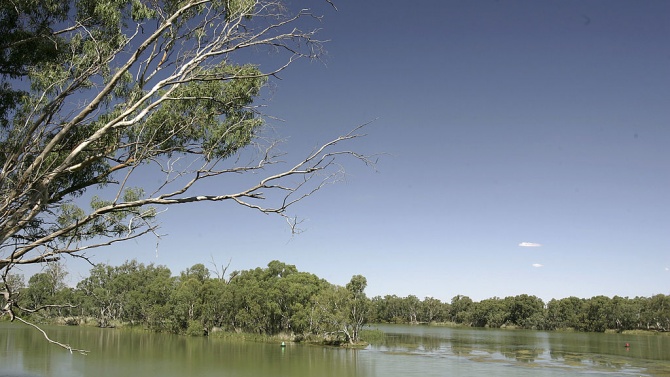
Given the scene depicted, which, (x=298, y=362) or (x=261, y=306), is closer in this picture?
(x=298, y=362)

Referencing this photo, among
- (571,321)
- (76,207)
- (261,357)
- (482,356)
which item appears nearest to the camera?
(76,207)

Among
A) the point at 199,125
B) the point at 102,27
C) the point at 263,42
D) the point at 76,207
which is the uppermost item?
the point at 102,27

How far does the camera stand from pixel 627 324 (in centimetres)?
6769

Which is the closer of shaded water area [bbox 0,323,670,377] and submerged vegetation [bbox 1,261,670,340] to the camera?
shaded water area [bbox 0,323,670,377]

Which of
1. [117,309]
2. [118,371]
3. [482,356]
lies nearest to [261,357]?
[118,371]

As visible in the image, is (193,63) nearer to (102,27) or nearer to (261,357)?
(102,27)

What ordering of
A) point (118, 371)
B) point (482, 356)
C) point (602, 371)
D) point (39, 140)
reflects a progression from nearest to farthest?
1. point (39, 140)
2. point (118, 371)
3. point (602, 371)
4. point (482, 356)

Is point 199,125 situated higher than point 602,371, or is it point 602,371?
point 199,125

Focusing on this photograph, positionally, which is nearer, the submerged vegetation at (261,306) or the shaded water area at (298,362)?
the shaded water area at (298,362)

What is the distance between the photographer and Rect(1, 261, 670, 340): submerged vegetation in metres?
34.3

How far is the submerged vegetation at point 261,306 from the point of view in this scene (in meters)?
34.3

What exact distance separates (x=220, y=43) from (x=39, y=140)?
2.67 m

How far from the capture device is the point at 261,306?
3875 centimetres

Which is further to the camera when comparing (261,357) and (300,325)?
(300,325)
